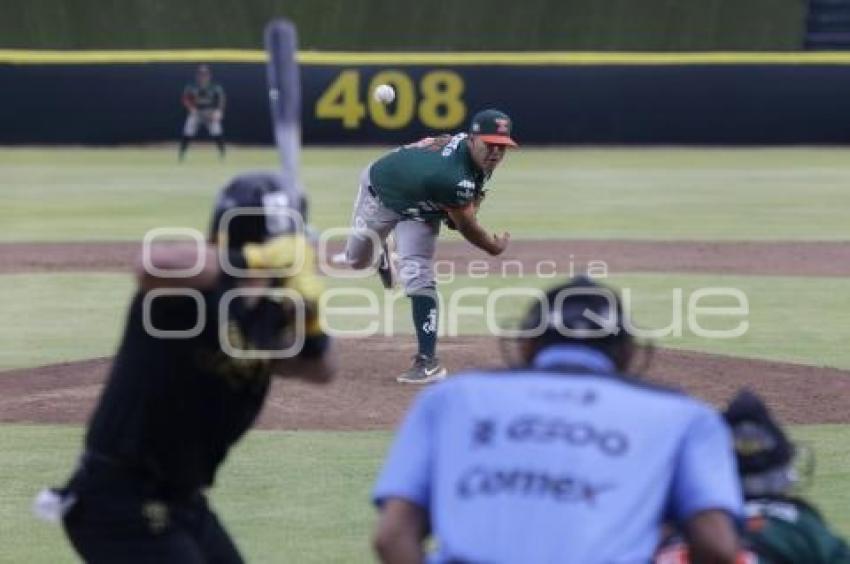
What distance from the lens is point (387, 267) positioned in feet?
45.9

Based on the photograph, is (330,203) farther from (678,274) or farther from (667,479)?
(667,479)

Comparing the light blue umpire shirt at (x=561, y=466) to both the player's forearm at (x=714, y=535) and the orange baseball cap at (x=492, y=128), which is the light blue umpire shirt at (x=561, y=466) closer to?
the player's forearm at (x=714, y=535)

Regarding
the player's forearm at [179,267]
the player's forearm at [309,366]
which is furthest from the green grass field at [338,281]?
the player's forearm at [179,267]

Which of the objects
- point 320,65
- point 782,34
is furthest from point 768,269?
point 782,34

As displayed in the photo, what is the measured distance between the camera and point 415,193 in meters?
12.7

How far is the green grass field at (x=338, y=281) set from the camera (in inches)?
360

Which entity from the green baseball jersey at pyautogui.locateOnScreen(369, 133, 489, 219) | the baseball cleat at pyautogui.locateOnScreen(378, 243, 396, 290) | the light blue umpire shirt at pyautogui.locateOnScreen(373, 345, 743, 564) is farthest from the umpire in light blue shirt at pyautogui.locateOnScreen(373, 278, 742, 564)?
the baseball cleat at pyautogui.locateOnScreen(378, 243, 396, 290)

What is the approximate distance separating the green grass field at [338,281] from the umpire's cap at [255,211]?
10.6 feet

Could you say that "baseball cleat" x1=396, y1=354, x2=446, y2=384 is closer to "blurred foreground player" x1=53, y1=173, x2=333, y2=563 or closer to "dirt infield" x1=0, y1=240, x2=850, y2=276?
"dirt infield" x1=0, y1=240, x2=850, y2=276

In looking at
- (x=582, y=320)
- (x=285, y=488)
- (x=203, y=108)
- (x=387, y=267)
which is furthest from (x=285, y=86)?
(x=203, y=108)

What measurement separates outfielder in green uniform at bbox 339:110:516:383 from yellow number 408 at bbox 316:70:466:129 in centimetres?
2198

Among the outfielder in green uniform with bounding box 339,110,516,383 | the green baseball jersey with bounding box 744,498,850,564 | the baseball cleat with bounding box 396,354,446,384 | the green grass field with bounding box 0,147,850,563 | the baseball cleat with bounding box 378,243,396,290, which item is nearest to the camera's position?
the green baseball jersey with bounding box 744,498,850,564

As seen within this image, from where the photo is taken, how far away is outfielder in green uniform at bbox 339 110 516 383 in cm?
1241

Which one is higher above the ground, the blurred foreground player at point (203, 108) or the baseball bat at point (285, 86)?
the baseball bat at point (285, 86)
